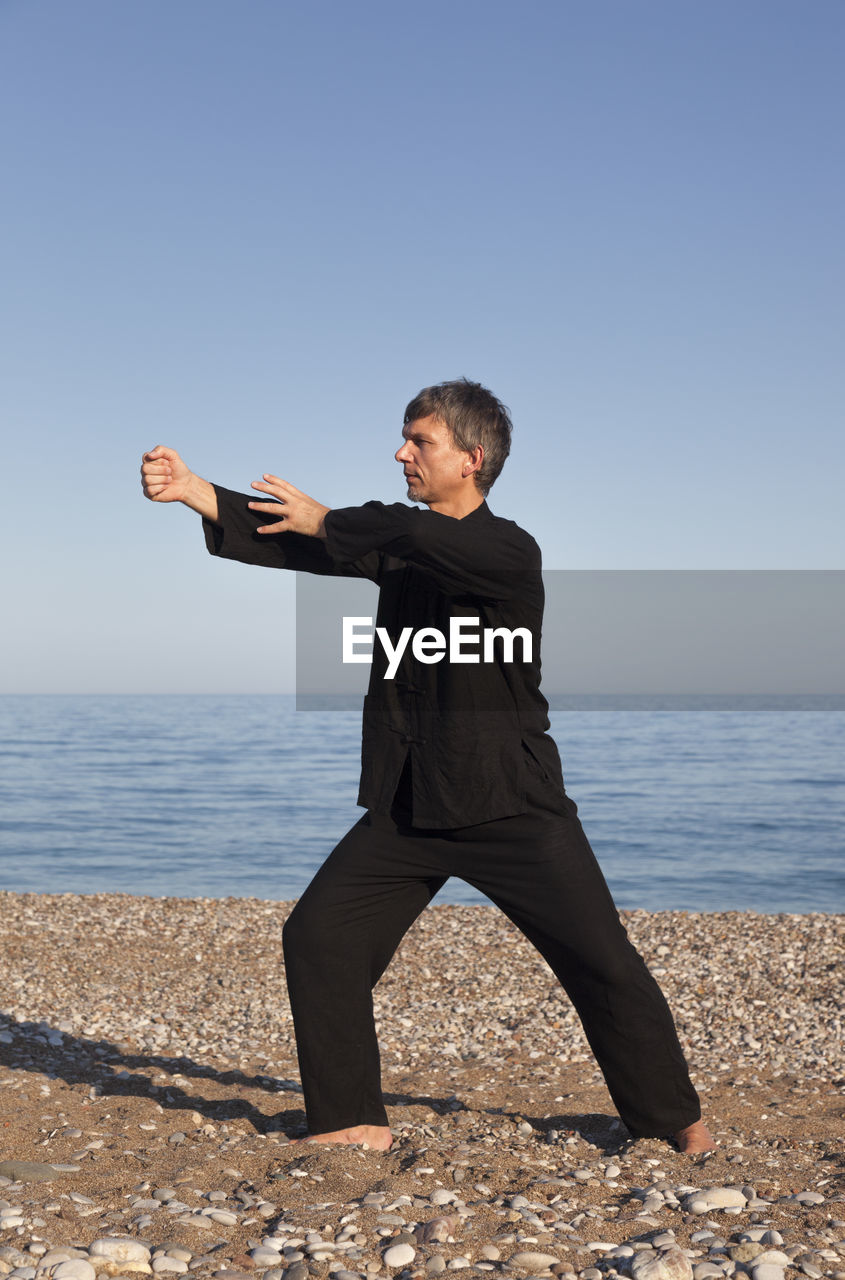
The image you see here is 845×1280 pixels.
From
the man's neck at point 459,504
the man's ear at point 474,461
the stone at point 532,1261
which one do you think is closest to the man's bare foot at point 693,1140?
the stone at point 532,1261

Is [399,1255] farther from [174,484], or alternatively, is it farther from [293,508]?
[174,484]

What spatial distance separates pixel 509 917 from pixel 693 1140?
938mm

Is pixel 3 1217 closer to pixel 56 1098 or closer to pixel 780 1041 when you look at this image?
pixel 56 1098

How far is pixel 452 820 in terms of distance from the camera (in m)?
3.41

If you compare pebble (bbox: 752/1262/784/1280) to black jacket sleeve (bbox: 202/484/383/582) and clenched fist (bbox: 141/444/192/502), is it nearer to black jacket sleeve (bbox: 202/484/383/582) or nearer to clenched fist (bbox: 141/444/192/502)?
black jacket sleeve (bbox: 202/484/383/582)

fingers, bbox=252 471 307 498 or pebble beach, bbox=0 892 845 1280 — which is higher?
fingers, bbox=252 471 307 498

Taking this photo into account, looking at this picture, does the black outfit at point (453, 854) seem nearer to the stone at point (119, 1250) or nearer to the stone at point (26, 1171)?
the stone at point (26, 1171)

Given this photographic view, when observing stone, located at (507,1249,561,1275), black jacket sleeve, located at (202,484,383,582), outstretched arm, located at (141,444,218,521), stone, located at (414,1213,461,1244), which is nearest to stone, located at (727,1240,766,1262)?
stone, located at (507,1249,561,1275)

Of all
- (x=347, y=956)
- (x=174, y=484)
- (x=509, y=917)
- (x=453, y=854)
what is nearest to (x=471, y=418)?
(x=174, y=484)

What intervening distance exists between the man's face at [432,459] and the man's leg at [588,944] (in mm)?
995

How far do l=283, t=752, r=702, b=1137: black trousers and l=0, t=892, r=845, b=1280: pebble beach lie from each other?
0.20 meters

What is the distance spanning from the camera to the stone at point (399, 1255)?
8.29 ft

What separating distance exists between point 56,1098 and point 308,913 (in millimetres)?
1604

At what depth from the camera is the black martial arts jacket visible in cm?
341
